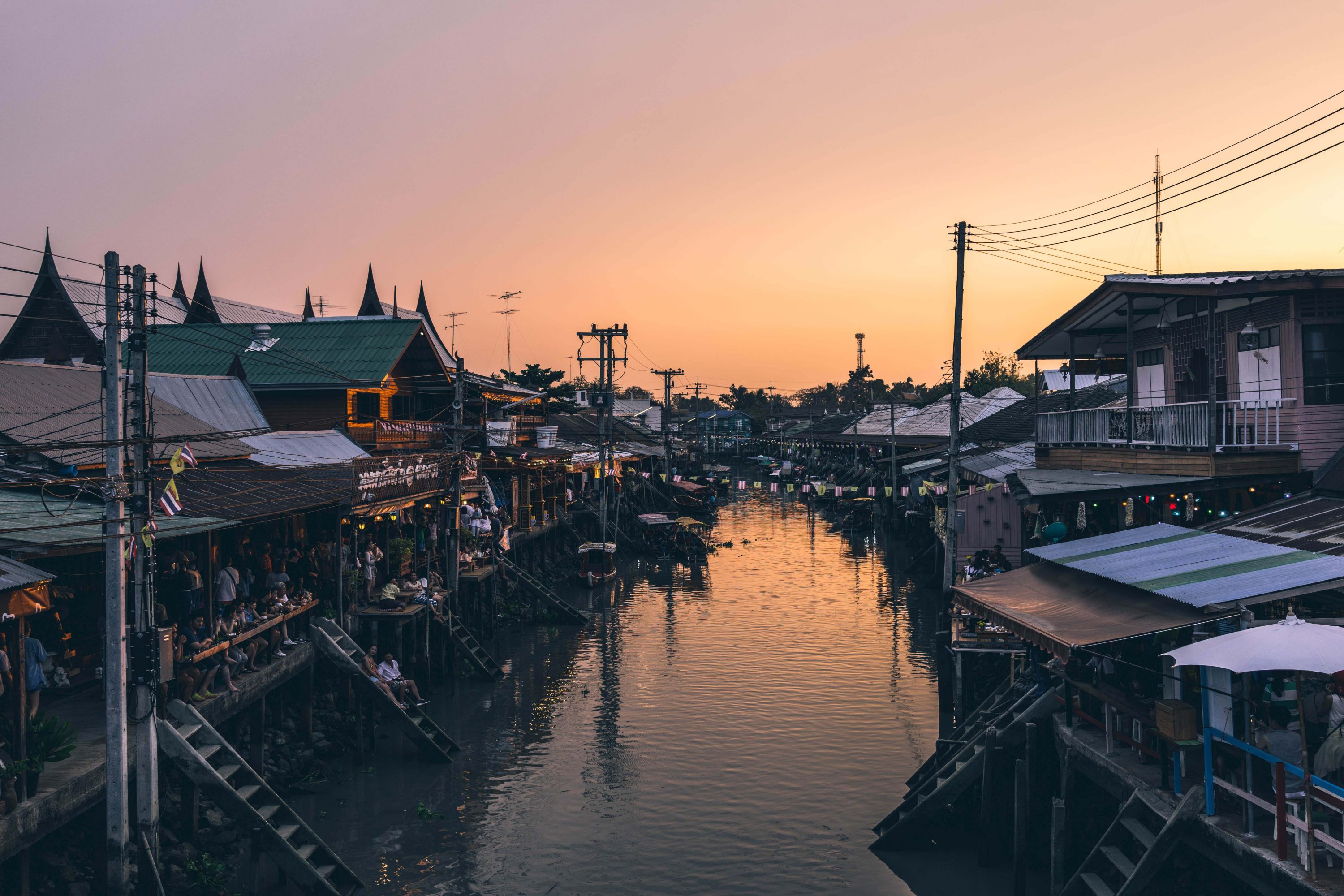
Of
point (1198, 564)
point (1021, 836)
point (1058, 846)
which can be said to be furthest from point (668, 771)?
point (1198, 564)

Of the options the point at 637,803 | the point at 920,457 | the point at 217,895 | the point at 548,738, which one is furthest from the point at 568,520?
the point at 217,895

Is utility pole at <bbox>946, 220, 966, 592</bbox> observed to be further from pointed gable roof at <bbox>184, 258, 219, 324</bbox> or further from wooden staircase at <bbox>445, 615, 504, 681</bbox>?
pointed gable roof at <bbox>184, 258, 219, 324</bbox>

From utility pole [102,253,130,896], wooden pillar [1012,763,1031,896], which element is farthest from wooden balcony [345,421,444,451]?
wooden pillar [1012,763,1031,896]

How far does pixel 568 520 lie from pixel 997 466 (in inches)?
896

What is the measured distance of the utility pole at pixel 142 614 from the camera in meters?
12.4

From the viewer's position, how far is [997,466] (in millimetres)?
31266

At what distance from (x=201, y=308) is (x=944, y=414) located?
138 ft

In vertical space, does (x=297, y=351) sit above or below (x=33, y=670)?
above

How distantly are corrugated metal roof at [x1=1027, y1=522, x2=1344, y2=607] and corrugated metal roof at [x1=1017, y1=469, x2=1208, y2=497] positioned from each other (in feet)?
5.10

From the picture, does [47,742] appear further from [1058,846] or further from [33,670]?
[1058,846]

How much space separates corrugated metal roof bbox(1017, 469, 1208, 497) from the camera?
59.7 ft

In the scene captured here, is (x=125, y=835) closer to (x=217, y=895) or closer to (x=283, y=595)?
(x=217, y=895)

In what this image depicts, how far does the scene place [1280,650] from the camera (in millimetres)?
9328

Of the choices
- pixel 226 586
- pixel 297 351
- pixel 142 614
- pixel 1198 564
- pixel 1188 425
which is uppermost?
pixel 297 351
